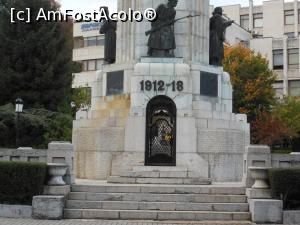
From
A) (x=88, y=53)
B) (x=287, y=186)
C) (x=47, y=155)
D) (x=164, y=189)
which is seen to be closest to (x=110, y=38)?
(x=47, y=155)

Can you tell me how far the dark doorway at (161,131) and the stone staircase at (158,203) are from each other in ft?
14.8

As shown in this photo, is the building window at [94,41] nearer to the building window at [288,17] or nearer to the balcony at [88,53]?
the balcony at [88,53]

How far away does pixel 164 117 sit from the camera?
69.4 feet

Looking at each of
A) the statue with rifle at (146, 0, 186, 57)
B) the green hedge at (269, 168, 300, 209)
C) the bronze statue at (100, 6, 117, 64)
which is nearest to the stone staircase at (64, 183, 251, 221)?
the green hedge at (269, 168, 300, 209)

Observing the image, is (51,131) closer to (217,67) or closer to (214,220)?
(217,67)

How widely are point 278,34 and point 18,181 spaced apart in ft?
231

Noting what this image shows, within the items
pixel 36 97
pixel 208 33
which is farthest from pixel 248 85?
pixel 208 33

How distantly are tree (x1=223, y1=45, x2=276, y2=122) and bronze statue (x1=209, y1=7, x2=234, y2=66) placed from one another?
26.3m

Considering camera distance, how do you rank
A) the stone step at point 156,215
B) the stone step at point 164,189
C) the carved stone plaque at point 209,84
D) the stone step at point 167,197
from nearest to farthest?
1. the stone step at point 156,215
2. the stone step at point 167,197
3. the stone step at point 164,189
4. the carved stone plaque at point 209,84

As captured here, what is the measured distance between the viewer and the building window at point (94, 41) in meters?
69.8

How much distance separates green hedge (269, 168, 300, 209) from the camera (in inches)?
583

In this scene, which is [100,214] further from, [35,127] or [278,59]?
[278,59]

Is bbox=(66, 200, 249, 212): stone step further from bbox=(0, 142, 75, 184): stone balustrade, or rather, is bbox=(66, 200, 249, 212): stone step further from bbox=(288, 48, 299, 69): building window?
bbox=(288, 48, 299, 69): building window

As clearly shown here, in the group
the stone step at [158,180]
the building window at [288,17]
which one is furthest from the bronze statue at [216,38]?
the building window at [288,17]
